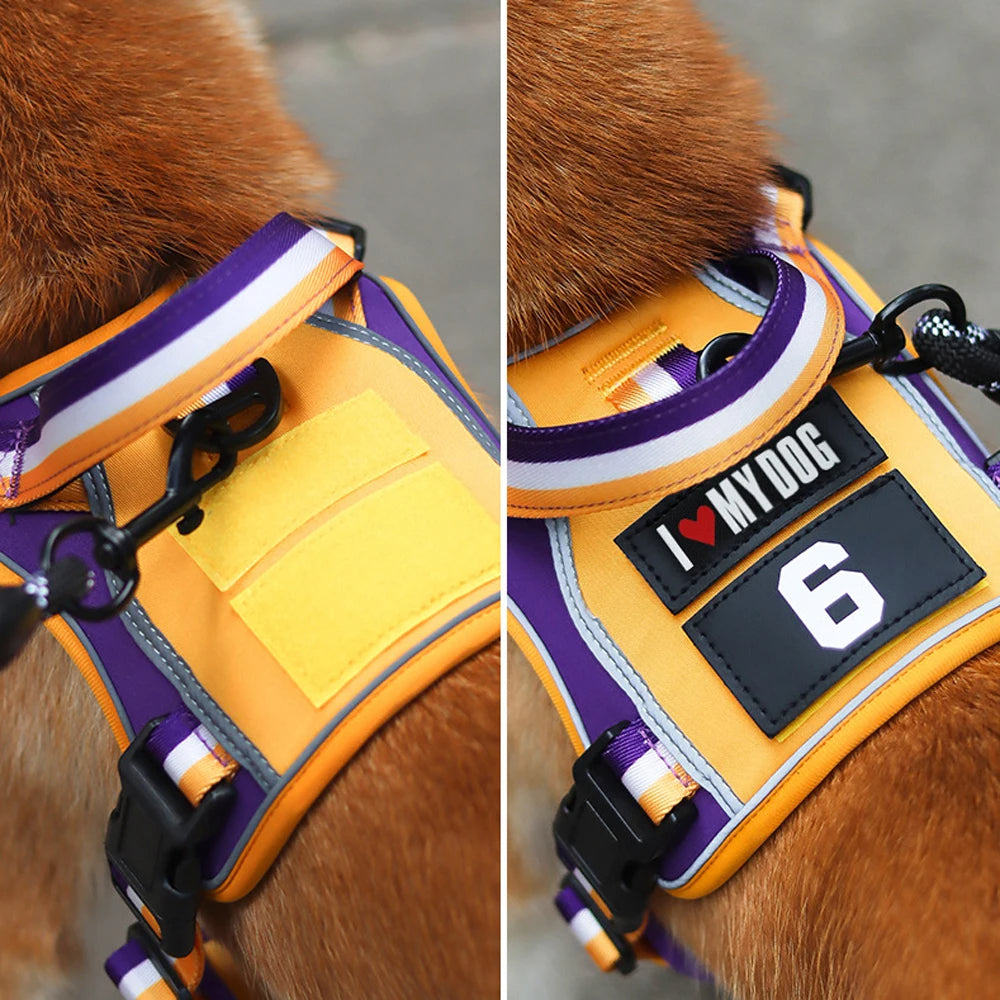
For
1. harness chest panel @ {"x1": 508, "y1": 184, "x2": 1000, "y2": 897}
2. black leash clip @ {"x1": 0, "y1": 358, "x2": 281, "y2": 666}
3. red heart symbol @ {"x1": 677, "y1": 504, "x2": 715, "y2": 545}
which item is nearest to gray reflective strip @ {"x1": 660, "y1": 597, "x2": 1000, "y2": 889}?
harness chest panel @ {"x1": 508, "y1": 184, "x2": 1000, "y2": 897}

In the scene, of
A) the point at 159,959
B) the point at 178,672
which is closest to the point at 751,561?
the point at 178,672

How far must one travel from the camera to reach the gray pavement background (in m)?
0.74

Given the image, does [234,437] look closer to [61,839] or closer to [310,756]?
[310,756]

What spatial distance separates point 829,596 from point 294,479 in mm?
296

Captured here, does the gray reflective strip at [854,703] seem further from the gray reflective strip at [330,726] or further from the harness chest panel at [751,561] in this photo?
the gray reflective strip at [330,726]

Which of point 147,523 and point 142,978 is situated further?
point 142,978

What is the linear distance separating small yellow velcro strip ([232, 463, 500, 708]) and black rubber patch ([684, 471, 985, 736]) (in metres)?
0.14

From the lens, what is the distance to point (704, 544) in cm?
58

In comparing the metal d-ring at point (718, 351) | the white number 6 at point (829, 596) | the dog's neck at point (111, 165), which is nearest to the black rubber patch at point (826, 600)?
the white number 6 at point (829, 596)

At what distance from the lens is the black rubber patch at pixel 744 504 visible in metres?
0.57

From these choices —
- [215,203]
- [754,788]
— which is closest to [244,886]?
[754,788]

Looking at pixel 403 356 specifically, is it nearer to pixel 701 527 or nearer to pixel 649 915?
pixel 701 527

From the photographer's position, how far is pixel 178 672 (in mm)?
568

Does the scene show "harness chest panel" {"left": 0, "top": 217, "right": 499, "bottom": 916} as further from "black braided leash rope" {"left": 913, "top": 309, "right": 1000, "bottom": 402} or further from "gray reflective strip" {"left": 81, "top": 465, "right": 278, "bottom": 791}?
"black braided leash rope" {"left": 913, "top": 309, "right": 1000, "bottom": 402}
